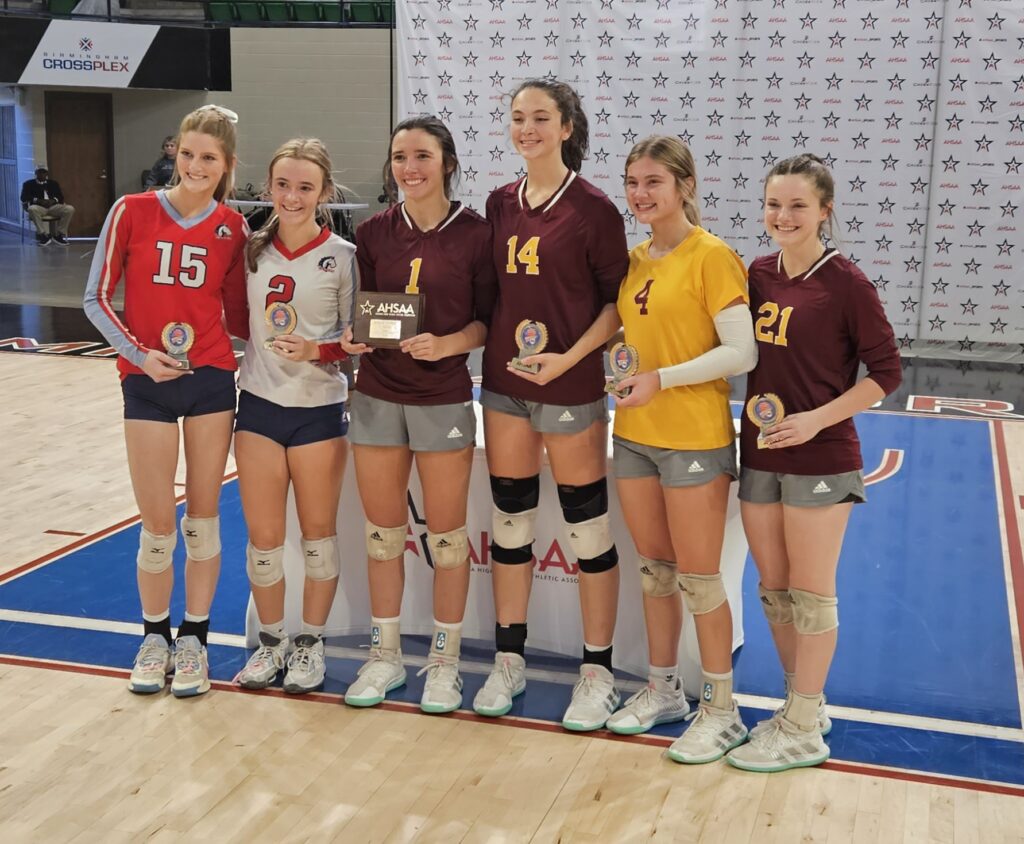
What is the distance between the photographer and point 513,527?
3121 mm

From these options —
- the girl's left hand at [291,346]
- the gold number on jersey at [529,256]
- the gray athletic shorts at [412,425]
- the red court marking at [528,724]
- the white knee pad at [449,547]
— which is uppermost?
the gold number on jersey at [529,256]

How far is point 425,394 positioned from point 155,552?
87 centimetres

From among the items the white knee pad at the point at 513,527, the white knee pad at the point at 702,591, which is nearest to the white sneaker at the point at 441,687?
the white knee pad at the point at 513,527

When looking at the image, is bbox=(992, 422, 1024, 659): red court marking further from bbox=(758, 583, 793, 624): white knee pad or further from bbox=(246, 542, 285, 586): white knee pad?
bbox=(246, 542, 285, 586): white knee pad

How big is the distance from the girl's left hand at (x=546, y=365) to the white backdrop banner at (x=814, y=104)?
6.94 meters

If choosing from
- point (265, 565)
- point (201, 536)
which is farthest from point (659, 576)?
point (201, 536)

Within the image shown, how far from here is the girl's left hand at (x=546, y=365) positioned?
9.29 ft

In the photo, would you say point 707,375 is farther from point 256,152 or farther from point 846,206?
point 256,152

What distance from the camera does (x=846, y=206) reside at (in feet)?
30.6

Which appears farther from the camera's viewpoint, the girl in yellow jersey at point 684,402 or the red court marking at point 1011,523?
the red court marking at point 1011,523

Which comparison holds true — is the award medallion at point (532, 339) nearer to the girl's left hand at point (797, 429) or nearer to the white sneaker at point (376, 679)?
the girl's left hand at point (797, 429)

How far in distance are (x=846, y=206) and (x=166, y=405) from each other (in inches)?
292

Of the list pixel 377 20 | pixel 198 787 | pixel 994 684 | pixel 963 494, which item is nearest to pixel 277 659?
pixel 198 787

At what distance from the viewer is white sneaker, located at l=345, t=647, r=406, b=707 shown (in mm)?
3143
